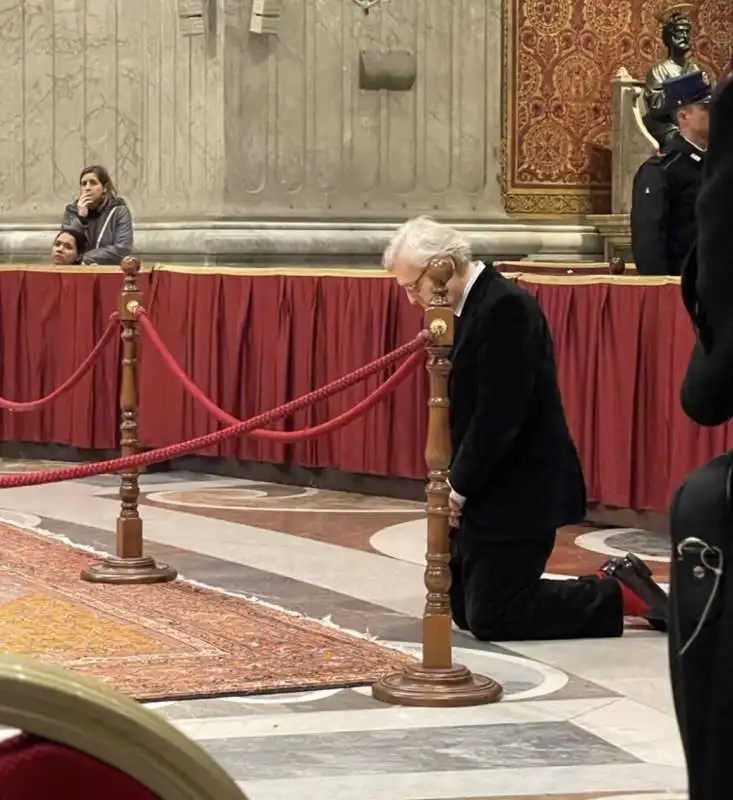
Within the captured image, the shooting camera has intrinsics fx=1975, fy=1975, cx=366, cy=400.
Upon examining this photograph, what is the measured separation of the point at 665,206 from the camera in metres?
9.12

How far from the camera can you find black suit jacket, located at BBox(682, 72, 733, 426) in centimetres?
213

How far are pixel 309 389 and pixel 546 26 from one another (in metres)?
5.56

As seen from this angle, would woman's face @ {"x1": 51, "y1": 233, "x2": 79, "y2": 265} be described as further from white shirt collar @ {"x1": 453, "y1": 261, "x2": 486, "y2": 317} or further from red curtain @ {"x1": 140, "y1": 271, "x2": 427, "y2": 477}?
white shirt collar @ {"x1": 453, "y1": 261, "x2": 486, "y2": 317}

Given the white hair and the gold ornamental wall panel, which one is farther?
the gold ornamental wall panel

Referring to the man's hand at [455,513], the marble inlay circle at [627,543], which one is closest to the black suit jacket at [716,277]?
the man's hand at [455,513]

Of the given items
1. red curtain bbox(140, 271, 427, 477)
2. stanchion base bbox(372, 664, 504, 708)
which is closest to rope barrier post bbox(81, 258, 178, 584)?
stanchion base bbox(372, 664, 504, 708)

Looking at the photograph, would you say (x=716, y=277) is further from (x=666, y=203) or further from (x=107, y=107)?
(x=107, y=107)

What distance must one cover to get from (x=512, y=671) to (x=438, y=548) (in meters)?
0.50

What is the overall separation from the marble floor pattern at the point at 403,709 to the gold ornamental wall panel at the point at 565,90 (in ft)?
20.3

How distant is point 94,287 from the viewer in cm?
1071

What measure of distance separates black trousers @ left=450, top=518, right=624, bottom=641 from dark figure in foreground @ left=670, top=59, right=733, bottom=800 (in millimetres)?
3577

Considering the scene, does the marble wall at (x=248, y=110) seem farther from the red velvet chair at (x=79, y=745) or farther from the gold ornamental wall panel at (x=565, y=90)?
the red velvet chair at (x=79, y=745)

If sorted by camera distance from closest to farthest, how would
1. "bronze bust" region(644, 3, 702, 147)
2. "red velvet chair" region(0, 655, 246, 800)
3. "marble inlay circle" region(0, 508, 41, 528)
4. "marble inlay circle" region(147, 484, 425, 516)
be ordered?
"red velvet chair" region(0, 655, 246, 800)
"marble inlay circle" region(0, 508, 41, 528)
"marble inlay circle" region(147, 484, 425, 516)
"bronze bust" region(644, 3, 702, 147)

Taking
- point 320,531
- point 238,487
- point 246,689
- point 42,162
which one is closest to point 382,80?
point 42,162
